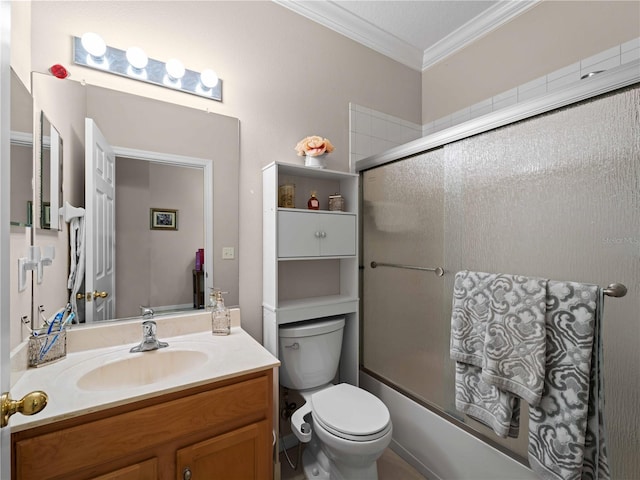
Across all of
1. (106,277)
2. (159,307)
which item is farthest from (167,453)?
(106,277)

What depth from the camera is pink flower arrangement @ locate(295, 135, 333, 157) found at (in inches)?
68.6

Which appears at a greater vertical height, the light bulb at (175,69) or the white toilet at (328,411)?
the light bulb at (175,69)

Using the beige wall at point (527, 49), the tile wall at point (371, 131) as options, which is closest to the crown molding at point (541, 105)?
the tile wall at point (371, 131)

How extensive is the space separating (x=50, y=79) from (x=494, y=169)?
1.82 meters

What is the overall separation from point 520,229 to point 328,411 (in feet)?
3.75

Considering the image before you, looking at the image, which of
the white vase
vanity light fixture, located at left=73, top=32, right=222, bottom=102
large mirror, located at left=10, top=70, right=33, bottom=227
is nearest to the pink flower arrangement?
the white vase

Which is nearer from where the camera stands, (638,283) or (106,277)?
(638,283)

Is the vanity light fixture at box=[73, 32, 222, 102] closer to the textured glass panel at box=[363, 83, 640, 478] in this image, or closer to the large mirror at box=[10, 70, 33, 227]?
the large mirror at box=[10, 70, 33, 227]

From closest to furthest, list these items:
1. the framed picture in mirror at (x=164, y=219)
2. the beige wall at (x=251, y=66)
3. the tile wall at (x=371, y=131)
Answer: the beige wall at (x=251, y=66) → the framed picture in mirror at (x=164, y=219) → the tile wall at (x=371, y=131)

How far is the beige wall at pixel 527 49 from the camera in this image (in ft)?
5.01

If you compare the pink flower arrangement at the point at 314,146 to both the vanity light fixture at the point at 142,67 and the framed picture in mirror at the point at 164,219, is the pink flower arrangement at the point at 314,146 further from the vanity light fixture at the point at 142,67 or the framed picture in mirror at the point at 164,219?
the framed picture in mirror at the point at 164,219

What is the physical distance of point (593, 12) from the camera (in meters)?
1.57

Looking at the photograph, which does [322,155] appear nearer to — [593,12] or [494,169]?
[494,169]

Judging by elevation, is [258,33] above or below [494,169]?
above
